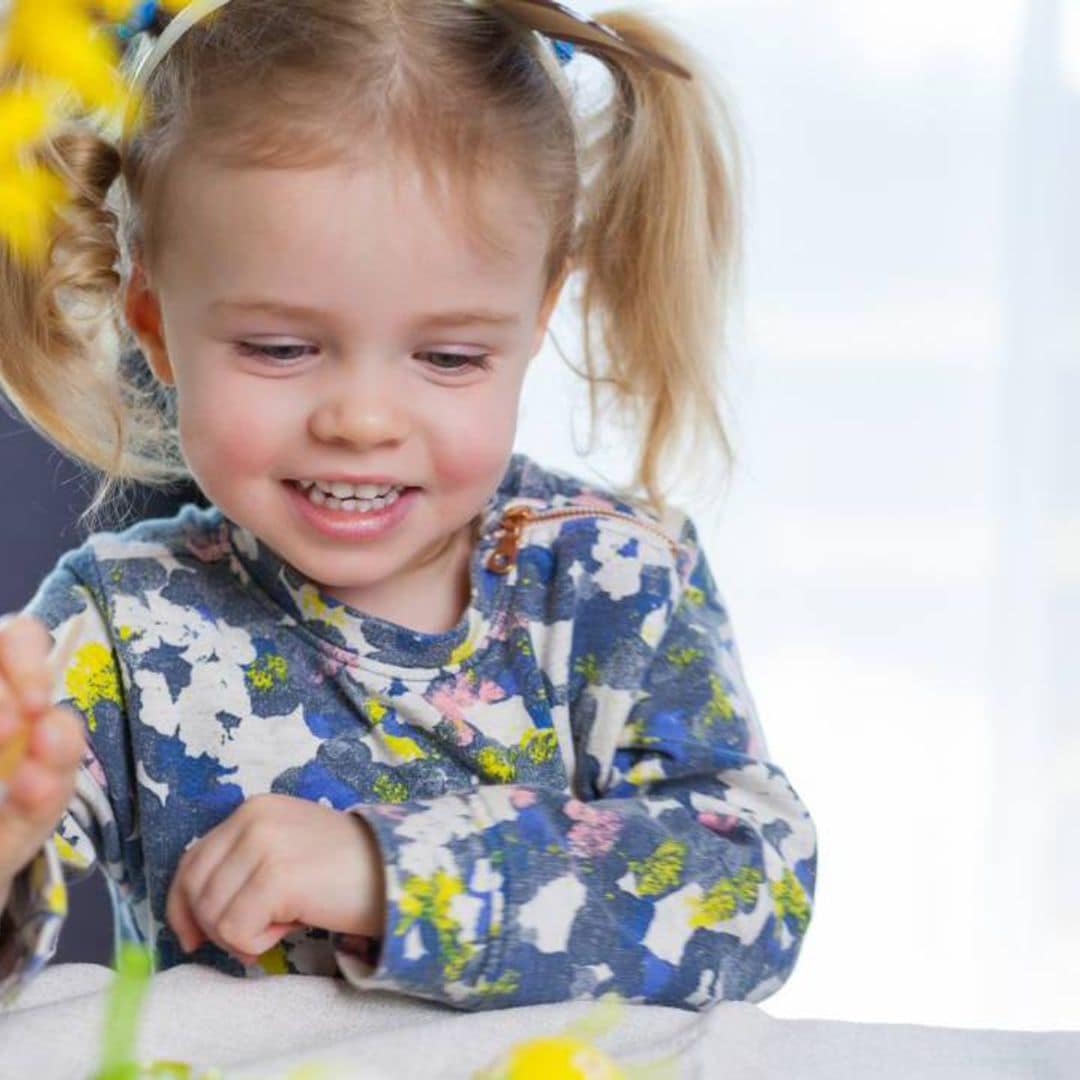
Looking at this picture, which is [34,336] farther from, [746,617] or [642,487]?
[746,617]

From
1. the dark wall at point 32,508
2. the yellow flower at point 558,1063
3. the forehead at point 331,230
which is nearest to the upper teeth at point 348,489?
the forehead at point 331,230

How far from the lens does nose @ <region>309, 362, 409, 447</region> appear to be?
0.99 metres

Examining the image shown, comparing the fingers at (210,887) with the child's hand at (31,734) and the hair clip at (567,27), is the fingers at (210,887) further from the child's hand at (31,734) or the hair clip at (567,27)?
the hair clip at (567,27)

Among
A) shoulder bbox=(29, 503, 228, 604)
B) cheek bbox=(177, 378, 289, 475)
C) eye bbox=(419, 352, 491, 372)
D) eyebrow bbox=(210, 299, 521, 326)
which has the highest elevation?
eyebrow bbox=(210, 299, 521, 326)

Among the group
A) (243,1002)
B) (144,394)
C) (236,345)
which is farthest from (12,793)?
(144,394)

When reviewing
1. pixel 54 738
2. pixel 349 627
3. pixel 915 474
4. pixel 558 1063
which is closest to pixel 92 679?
pixel 349 627

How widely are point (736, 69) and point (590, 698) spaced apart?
103 centimetres

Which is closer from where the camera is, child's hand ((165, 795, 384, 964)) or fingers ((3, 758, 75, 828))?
fingers ((3, 758, 75, 828))

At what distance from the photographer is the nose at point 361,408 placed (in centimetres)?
99

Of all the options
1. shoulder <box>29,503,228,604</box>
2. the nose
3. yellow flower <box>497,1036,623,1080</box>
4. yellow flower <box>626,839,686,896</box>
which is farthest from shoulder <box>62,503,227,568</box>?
yellow flower <box>497,1036,623,1080</box>

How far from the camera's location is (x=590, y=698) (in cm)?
117

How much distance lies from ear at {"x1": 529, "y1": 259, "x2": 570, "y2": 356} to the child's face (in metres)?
0.04

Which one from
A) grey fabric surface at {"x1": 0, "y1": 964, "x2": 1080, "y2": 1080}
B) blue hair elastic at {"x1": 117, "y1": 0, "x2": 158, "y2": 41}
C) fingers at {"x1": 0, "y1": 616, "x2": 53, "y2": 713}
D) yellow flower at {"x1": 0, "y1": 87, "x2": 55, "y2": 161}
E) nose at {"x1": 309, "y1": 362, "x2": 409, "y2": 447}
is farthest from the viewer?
blue hair elastic at {"x1": 117, "y1": 0, "x2": 158, "y2": 41}

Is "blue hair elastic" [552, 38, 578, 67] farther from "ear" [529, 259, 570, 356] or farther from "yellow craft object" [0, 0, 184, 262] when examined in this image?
"yellow craft object" [0, 0, 184, 262]
